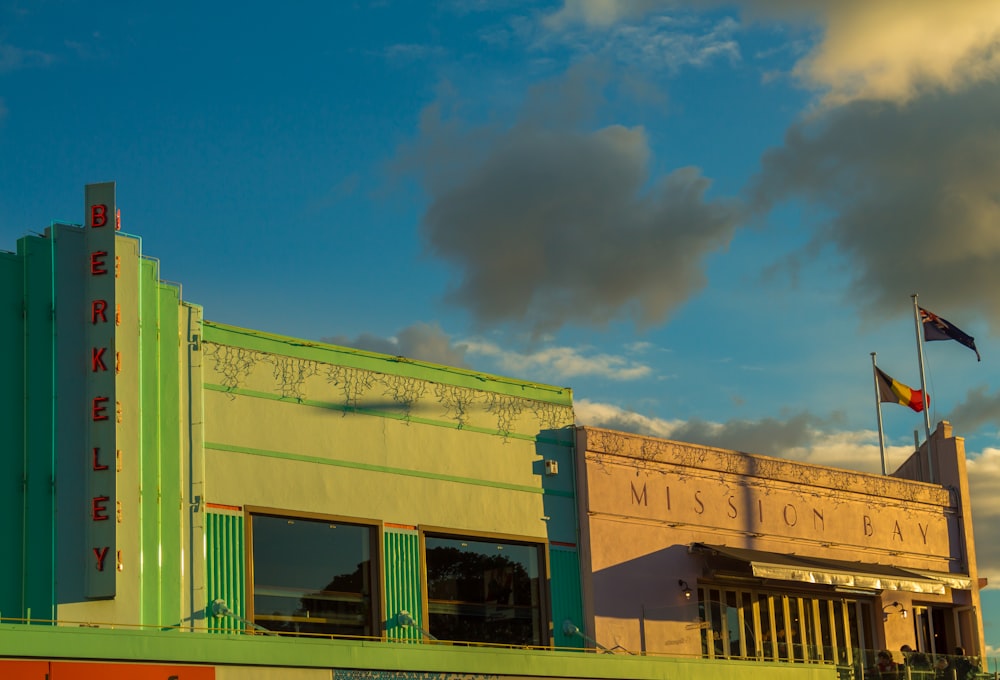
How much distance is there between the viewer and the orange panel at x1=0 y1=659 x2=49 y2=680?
18.4 m

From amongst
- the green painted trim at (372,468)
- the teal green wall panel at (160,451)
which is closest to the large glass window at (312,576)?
the green painted trim at (372,468)

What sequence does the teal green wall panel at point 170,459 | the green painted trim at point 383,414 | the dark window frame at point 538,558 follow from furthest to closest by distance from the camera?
the dark window frame at point 538,558 < the green painted trim at point 383,414 < the teal green wall panel at point 170,459

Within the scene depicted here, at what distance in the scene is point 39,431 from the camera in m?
23.0

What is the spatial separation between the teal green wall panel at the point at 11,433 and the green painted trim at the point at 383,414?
10.8 ft

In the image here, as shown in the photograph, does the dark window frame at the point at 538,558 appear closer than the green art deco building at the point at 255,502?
No

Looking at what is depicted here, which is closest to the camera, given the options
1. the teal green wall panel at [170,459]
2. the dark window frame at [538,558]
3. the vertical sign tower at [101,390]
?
the vertical sign tower at [101,390]

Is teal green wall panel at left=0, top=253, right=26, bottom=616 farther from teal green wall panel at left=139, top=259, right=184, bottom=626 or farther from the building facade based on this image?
teal green wall panel at left=139, top=259, right=184, bottom=626

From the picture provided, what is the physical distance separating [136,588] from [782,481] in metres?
17.6

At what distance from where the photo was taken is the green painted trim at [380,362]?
84.7ft

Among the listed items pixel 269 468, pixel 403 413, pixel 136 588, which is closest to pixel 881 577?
pixel 403 413

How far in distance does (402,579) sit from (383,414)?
3180 millimetres

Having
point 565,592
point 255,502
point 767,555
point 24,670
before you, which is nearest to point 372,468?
point 255,502

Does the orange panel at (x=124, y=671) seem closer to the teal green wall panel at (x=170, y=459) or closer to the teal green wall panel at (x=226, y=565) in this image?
the teal green wall panel at (x=170, y=459)

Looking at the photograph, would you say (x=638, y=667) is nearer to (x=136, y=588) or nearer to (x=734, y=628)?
(x=734, y=628)
